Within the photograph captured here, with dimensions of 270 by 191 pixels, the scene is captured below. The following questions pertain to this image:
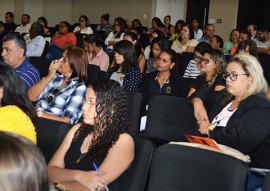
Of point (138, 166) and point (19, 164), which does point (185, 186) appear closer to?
point (138, 166)

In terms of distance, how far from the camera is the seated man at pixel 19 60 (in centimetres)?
389

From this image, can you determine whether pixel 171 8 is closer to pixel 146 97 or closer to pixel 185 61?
pixel 185 61

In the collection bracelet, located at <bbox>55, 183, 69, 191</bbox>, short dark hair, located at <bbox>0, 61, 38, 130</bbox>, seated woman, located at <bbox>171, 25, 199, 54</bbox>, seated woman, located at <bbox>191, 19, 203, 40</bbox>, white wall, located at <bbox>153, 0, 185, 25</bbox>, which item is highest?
white wall, located at <bbox>153, 0, 185, 25</bbox>

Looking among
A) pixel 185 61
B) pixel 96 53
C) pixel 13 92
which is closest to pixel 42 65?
pixel 96 53

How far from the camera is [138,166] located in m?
2.13

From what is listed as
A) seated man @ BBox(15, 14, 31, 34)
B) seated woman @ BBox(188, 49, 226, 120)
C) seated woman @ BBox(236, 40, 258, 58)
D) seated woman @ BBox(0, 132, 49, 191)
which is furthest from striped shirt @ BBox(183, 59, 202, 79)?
seated man @ BBox(15, 14, 31, 34)

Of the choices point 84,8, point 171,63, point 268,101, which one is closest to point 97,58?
point 171,63

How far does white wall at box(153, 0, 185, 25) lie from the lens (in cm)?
1277

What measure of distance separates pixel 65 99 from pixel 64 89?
0.28ft

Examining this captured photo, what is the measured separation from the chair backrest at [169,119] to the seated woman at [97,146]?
3.68 ft

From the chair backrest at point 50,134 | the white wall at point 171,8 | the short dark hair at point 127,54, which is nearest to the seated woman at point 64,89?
the chair backrest at point 50,134

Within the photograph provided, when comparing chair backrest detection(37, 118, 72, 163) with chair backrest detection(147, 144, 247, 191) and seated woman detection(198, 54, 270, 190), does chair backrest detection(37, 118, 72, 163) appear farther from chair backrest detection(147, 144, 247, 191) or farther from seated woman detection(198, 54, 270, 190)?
seated woman detection(198, 54, 270, 190)

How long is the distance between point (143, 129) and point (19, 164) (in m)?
2.85

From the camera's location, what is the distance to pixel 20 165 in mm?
921
